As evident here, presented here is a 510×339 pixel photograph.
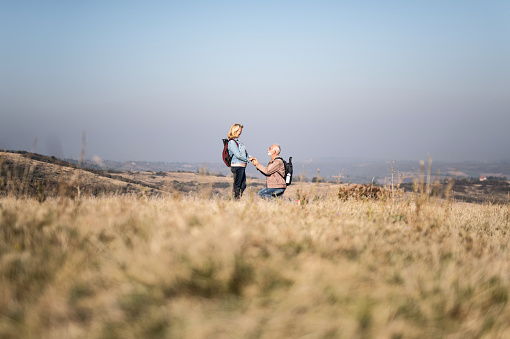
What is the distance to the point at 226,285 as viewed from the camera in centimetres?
246

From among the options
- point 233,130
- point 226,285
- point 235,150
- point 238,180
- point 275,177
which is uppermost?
point 233,130

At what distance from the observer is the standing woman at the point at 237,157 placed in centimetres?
968

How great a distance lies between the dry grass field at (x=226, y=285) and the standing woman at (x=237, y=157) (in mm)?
5977

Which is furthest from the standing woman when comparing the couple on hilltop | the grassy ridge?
the grassy ridge

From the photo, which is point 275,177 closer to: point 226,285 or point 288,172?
point 288,172

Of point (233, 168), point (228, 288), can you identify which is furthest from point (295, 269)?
Result: point (233, 168)

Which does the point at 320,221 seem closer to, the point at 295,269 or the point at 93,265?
the point at 295,269

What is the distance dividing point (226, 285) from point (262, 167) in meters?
7.09

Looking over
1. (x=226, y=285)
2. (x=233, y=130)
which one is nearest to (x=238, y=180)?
(x=233, y=130)

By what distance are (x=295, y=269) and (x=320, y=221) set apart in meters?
2.02

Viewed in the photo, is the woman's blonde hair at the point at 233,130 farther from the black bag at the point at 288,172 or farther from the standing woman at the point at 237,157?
the black bag at the point at 288,172

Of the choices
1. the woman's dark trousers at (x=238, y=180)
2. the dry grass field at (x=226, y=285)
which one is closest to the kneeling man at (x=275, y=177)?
the woman's dark trousers at (x=238, y=180)

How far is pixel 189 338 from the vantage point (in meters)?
1.91

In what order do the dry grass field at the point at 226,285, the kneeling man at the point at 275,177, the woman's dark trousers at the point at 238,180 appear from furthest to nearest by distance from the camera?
the woman's dark trousers at the point at 238,180 < the kneeling man at the point at 275,177 < the dry grass field at the point at 226,285
